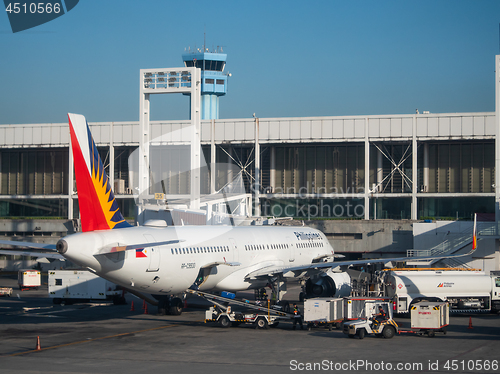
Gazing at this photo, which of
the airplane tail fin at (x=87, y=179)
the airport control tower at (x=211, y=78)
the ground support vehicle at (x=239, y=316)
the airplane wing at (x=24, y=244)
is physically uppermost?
the airport control tower at (x=211, y=78)

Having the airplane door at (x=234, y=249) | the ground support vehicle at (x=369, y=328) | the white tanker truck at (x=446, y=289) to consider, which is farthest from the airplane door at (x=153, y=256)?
the white tanker truck at (x=446, y=289)

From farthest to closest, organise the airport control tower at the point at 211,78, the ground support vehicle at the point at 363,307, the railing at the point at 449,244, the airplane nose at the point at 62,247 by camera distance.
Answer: the airport control tower at the point at 211,78
the railing at the point at 449,244
the ground support vehicle at the point at 363,307
the airplane nose at the point at 62,247

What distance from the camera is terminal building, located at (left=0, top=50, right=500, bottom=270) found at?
225ft

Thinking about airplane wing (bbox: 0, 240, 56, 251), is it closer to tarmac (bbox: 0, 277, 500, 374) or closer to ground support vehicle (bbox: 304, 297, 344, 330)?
tarmac (bbox: 0, 277, 500, 374)

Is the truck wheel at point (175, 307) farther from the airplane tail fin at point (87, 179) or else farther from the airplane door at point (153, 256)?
the airplane tail fin at point (87, 179)

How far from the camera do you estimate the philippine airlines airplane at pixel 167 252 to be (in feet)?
84.8

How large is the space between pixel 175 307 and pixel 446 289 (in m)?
15.8

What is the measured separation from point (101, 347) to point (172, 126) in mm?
51833

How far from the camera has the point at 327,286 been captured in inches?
1448

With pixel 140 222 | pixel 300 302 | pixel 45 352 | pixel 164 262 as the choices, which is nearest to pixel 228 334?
pixel 164 262

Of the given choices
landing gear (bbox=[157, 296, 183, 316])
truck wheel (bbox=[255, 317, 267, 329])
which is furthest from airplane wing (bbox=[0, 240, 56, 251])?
truck wheel (bbox=[255, 317, 267, 329])

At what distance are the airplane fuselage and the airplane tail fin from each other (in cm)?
80

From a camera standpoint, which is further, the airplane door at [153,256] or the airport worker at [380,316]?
the airplane door at [153,256]

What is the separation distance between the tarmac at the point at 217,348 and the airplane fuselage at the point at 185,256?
2591mm
